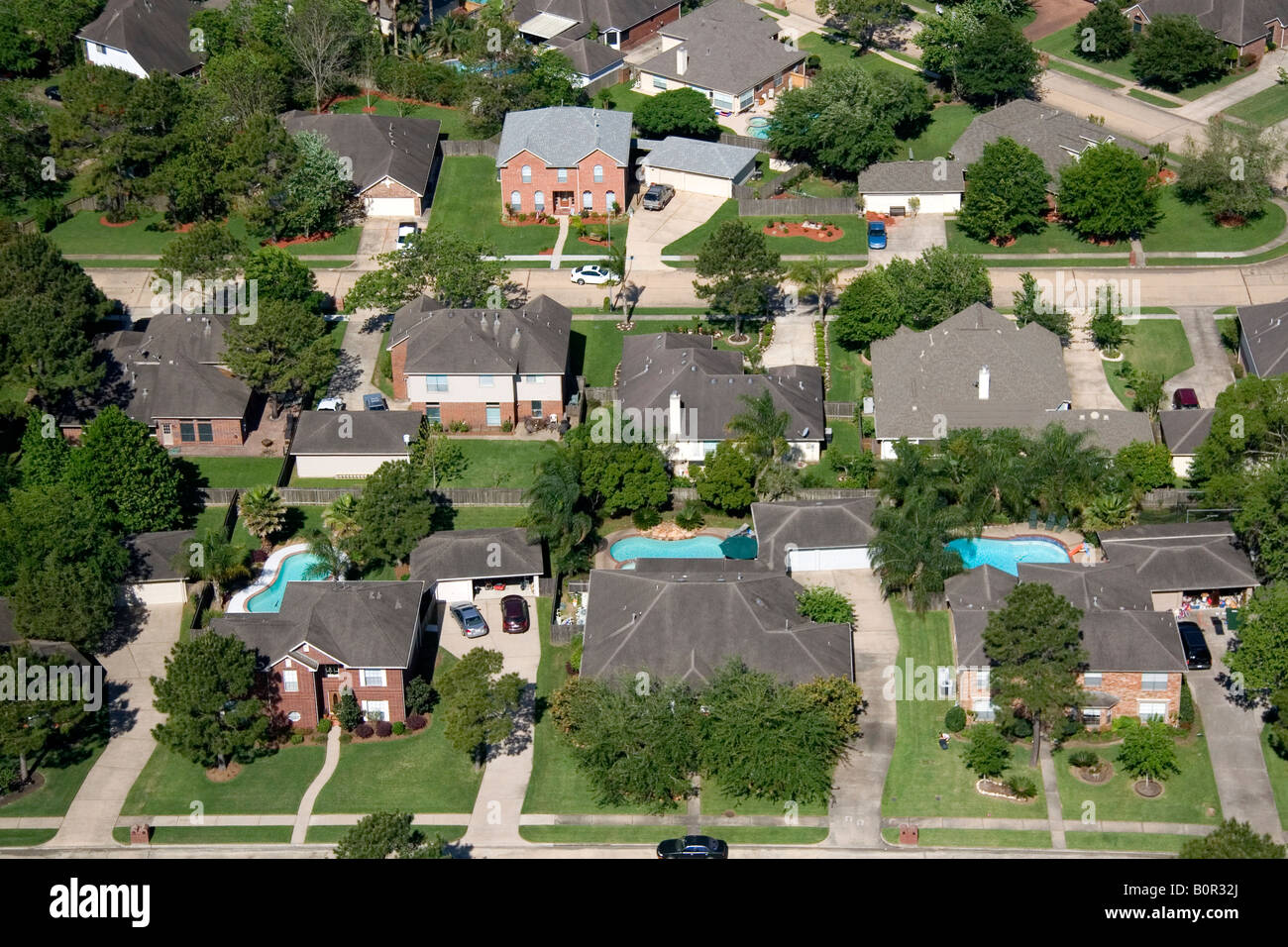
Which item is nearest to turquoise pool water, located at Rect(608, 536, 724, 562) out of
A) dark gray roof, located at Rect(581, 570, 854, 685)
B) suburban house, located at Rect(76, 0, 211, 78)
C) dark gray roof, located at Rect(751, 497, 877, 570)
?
→ dark gray roof, located at Rect(751, 497, 877, 570)

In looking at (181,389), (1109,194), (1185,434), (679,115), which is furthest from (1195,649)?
(679,115)

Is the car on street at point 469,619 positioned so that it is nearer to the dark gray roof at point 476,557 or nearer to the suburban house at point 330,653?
the dark gray roof at point 476,557

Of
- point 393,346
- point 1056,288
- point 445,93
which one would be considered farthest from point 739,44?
point 393,346

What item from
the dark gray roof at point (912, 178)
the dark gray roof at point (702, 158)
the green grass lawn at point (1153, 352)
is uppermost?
the green grass lawn at point (1153, 352)

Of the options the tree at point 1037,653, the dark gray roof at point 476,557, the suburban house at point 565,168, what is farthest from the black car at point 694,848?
the suburban house at point 565,168

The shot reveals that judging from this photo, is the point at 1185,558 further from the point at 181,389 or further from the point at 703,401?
the point at 181,389

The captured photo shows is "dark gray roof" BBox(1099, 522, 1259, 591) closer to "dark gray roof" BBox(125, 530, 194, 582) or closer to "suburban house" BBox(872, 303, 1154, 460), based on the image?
"suburban house" BBox(872, 303, 1154, 460)
